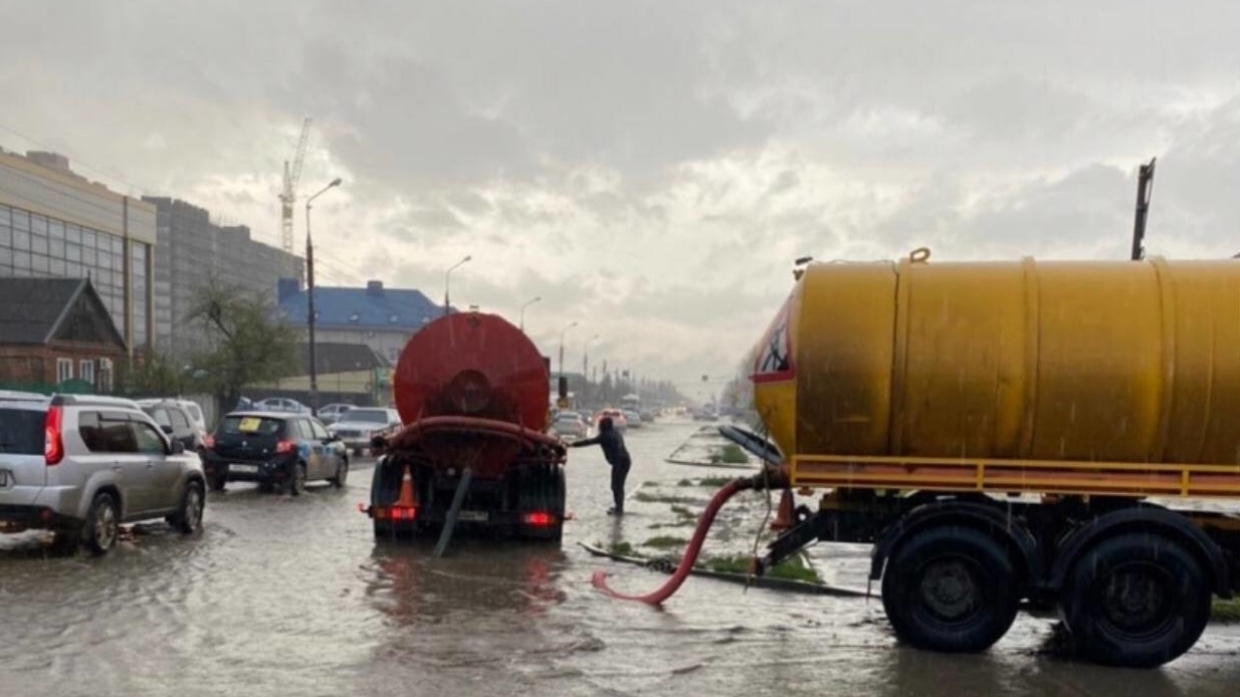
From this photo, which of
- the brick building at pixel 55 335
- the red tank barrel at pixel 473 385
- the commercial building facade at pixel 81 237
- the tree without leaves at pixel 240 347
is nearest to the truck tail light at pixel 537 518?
the red tank barrel at pixel 473 385

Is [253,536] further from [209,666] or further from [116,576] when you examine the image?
[209,666]

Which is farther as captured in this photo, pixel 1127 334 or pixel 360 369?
pixel 360 369

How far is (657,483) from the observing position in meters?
30.4

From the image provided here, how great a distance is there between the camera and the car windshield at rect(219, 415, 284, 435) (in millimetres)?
23922

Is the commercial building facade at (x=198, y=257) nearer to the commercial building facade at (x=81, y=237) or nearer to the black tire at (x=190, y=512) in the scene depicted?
the commercial building facade at (x=81, y=237)

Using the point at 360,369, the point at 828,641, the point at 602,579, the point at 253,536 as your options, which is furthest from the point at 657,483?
the point at 360,369

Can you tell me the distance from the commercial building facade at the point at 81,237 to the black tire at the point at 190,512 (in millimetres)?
47716

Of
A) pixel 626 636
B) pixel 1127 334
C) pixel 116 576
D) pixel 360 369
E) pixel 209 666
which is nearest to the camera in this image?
pixel 209 666

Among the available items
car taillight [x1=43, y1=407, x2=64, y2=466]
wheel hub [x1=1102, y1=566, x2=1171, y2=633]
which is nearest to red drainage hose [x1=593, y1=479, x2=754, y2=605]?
wheel hub [x1=1102, y1=566, x2=1171, y2=633]

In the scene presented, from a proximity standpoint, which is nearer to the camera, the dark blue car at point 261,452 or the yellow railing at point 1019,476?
the yellow railing at point 1019,476

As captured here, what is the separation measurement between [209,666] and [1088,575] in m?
6.41

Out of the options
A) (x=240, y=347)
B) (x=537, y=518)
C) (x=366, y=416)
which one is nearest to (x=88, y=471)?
(x=537, y=518)

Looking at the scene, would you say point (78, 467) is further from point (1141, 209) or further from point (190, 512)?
point (1141, 209)

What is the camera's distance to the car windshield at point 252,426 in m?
23.9
